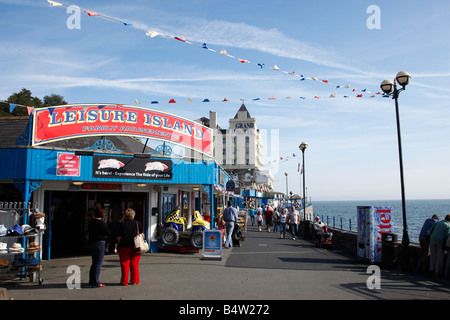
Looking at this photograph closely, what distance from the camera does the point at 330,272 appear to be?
35.1ft

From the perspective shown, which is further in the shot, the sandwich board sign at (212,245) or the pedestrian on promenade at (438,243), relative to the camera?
the sandwich board sign at (212,245)

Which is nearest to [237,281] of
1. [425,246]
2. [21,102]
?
[425,246]

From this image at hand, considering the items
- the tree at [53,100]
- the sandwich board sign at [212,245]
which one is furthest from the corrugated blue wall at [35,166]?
the tree at [53,100]

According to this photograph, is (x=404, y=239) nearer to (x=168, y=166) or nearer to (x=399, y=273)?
(x=399, y=273)

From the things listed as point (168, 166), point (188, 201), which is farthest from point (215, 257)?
point (188, 201)

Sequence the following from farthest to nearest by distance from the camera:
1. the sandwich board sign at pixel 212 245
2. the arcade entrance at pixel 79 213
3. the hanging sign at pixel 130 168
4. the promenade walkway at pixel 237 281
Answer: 1. the arcade entrance at pixel 79 213
2. the hanging sign at pixel 130 168
3. the sandwich board sign at pixel 212 245
4. the promenade walkway at pixel 237 281

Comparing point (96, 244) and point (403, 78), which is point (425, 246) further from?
point (96, 244)

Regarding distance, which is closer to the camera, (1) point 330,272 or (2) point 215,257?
(1) point 330,272

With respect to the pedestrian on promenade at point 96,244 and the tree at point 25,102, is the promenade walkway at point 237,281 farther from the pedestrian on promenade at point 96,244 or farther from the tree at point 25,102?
the tree at point 25,102

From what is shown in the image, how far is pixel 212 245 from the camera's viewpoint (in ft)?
41.5

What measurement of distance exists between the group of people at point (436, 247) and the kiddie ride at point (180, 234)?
7265mm

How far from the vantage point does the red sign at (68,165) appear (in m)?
12.4

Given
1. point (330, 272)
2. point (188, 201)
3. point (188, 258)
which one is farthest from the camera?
point (188, 201)
